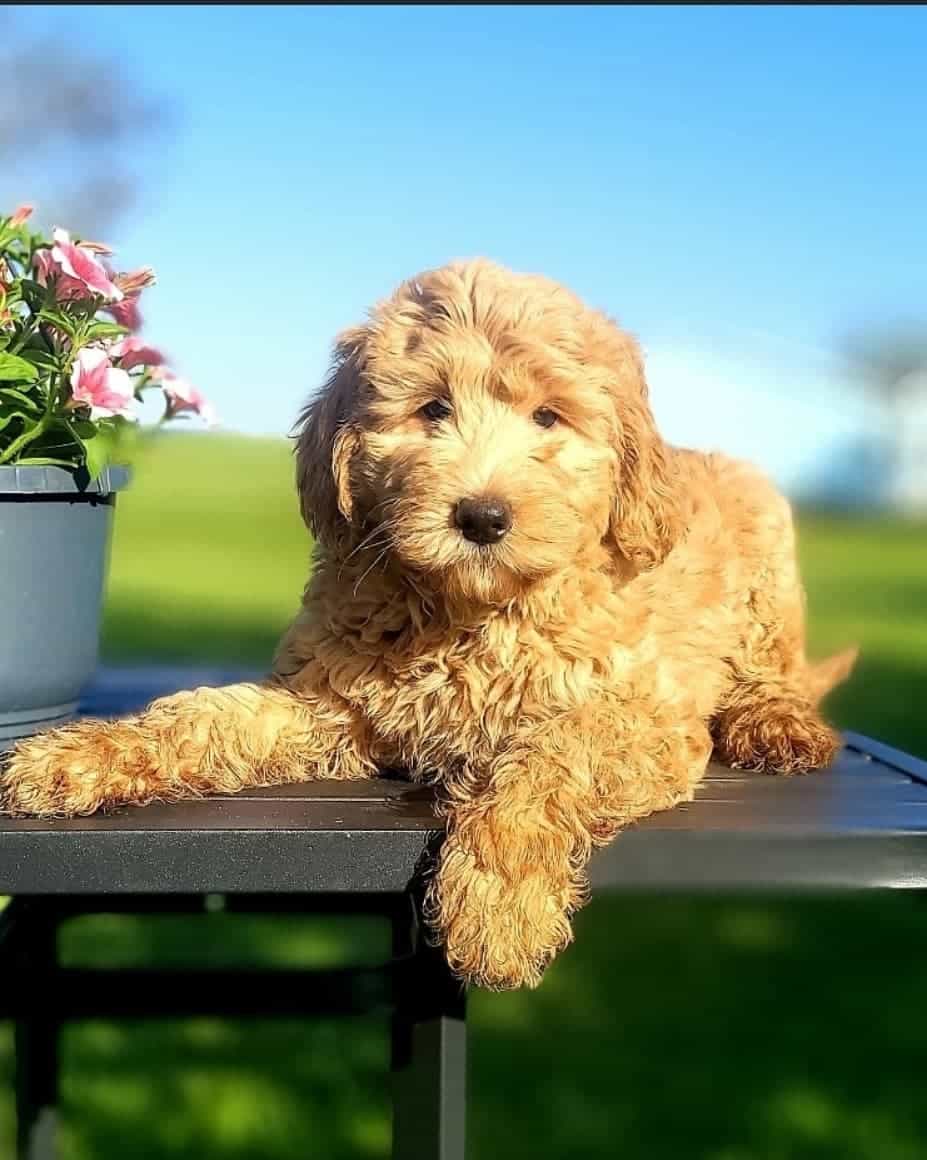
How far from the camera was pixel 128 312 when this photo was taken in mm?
2875

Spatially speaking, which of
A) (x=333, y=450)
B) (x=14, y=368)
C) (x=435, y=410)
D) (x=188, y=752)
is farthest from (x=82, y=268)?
(x=188, y=752)

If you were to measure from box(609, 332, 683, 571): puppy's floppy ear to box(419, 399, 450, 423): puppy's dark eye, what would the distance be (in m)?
0.35

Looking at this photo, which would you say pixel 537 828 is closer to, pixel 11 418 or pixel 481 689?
pixel 481 689

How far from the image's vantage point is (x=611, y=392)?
2.52 m

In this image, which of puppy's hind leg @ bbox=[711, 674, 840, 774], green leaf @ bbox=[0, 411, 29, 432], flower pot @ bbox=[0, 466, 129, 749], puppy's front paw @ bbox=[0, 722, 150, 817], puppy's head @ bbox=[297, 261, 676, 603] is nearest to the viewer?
puppy's front paw @ bbox=[0, 722, 150, 817]

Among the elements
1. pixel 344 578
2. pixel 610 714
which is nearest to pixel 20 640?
pixel 344 578

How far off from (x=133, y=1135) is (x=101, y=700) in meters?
1.58

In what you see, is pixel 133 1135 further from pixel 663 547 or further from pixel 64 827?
pixel 663 547

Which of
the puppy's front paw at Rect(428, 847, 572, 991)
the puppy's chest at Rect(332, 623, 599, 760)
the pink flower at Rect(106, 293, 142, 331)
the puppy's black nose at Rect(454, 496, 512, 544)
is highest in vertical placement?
the pink flower at Rect(106, 293, 142, 331)

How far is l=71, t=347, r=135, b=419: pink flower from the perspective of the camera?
2.44 metres

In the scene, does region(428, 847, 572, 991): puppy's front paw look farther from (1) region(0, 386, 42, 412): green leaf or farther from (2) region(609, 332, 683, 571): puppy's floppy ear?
(1) region(0, 386, 42, 412): green leaf

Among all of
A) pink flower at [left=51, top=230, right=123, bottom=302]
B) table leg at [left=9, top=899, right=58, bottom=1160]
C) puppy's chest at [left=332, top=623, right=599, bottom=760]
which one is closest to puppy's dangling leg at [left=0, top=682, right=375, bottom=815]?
puppy's chest at [left=332, top=623, right=599, bottom=760]

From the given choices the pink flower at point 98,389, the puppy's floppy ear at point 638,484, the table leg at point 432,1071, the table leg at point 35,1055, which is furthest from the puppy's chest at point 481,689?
the table leg at point 35,1055

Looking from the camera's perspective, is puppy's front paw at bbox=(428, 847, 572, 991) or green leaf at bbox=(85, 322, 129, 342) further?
green leaf at bbox=(85, 322, 129, 342)
